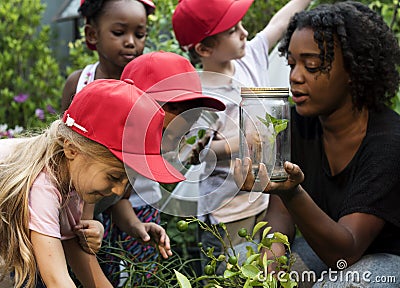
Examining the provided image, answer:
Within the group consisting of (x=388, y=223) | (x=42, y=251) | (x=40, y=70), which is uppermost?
(x=42, y=251)

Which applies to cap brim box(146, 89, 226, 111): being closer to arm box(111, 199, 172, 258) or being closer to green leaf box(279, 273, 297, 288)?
arm box(111, 199, 172, 258)

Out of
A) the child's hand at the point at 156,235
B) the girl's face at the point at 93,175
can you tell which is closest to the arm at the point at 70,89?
the child's hand at the point at 156,235

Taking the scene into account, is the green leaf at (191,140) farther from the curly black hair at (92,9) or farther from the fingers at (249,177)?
the curly black hair at (92,9)

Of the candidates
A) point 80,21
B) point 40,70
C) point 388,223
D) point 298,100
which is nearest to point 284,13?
point 298,100

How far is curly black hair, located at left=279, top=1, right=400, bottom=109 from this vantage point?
247cm

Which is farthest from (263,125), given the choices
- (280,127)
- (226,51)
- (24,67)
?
(24,67)

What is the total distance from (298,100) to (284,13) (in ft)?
2.95

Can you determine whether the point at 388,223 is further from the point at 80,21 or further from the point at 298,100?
the point at 80,21

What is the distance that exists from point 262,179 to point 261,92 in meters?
0.23

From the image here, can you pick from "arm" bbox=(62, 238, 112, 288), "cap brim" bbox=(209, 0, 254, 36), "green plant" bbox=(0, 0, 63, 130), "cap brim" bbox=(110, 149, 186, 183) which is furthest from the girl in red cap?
"green plant" bbox=(0, 0, 63, 130)

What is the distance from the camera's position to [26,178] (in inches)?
76.1

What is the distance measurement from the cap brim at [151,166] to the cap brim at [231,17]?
108 cm

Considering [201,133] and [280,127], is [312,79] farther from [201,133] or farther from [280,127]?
[280,127]

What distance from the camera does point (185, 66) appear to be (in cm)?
246
